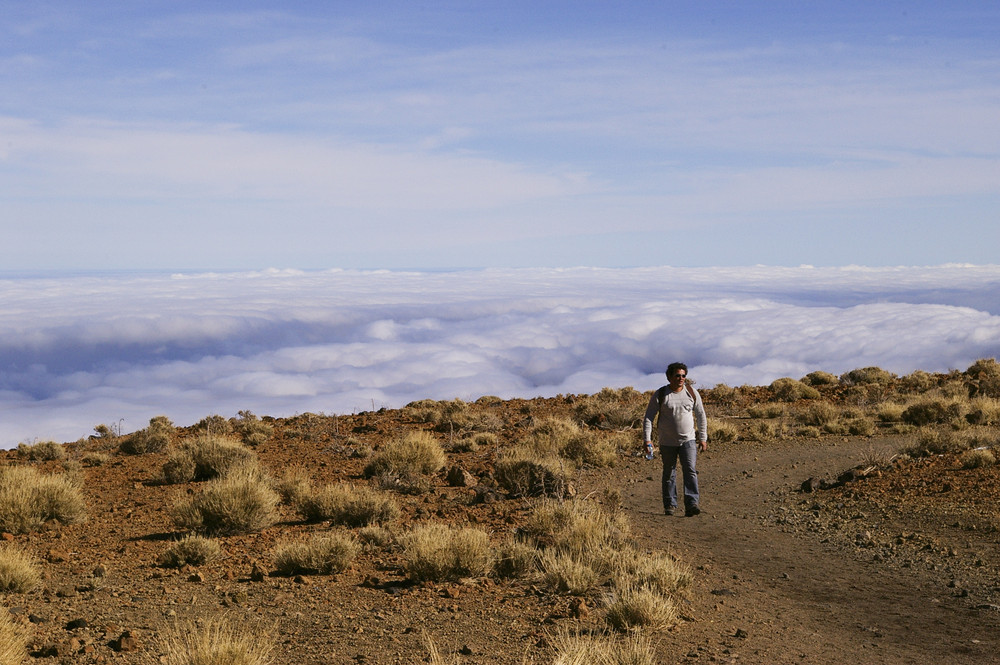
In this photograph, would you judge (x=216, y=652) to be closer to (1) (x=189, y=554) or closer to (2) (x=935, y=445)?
(1) (x=189, y=554)

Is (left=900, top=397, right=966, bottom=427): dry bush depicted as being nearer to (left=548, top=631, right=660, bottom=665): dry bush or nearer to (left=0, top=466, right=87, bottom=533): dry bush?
(left=548, top=631, right=660, bottom=665): dry bush

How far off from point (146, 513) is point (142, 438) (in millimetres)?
6903

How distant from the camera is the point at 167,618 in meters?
6.01

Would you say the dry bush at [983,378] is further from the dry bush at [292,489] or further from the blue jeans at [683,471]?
the dry bush at [292,489]

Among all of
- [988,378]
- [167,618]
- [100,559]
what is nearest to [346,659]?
[167,618]

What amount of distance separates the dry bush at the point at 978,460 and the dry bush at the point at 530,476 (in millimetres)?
6060

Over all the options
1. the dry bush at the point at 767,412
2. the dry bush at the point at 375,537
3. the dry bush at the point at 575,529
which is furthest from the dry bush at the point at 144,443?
the dry bush at the point at 767,412

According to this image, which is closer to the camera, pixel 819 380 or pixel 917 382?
pixel 917 382

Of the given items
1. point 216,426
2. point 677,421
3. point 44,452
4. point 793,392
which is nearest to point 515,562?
point 677,421

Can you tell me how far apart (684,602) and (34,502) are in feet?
27.4

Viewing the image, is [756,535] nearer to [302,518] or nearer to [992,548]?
[992,548]

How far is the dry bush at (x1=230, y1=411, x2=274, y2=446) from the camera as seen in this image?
55.9 feet

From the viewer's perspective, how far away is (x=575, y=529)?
793 centimetres

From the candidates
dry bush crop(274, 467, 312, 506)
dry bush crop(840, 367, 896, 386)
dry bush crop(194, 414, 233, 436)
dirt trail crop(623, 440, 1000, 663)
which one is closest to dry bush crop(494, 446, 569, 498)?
dirt trail crop(623, 440, 1000, 663)
